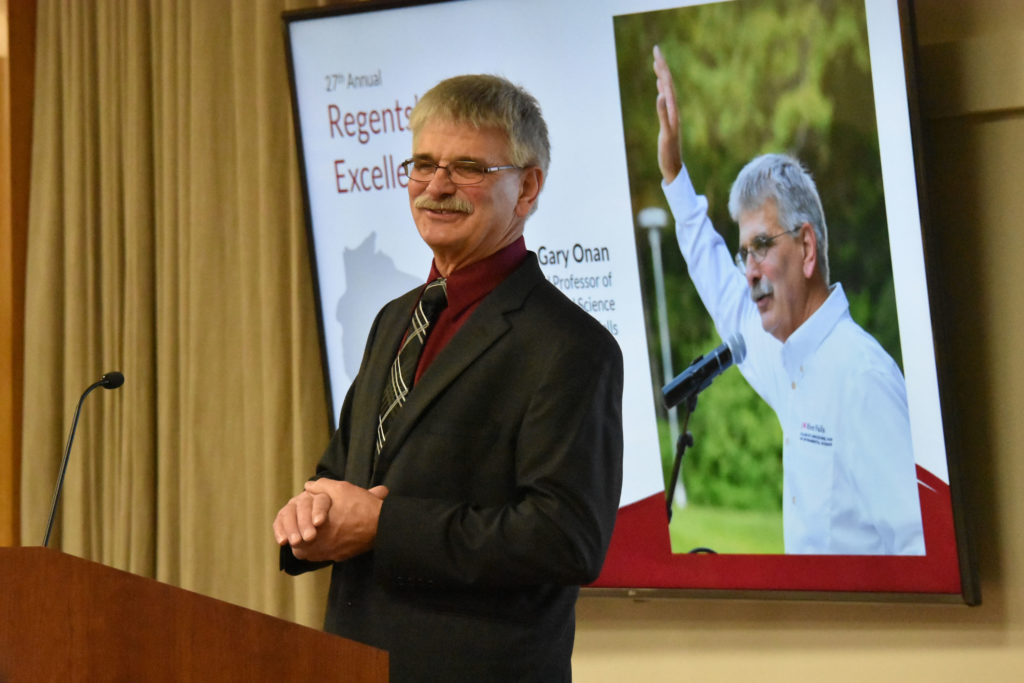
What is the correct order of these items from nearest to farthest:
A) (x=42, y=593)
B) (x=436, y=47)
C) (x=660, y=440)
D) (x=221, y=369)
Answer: (x=42, y=593) < (x=660, y=440) < (x=436, y=47) < (x=221, y=369)

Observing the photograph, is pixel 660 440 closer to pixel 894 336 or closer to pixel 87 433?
pixel 894 336

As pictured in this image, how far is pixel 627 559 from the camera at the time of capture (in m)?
3.01

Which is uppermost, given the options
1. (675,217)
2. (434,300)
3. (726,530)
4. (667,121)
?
(667,121)

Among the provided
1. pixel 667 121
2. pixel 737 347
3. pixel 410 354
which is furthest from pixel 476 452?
pixel 667 121

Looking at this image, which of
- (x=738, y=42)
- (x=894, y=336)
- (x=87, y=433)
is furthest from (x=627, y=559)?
(x=87, y=433)

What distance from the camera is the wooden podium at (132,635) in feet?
3.86

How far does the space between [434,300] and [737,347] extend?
4.01 feet

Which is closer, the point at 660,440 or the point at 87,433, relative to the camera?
the point at 660,440

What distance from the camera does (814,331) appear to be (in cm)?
276

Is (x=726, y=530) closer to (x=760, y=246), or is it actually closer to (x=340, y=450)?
(x=760, y=246)

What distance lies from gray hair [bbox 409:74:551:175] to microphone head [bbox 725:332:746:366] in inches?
47.1

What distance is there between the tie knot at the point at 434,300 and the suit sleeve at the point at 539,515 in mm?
270

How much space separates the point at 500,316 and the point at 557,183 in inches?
54.7

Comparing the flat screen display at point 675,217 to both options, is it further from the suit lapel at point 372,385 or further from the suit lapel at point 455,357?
the suit lapel at point 455,357
